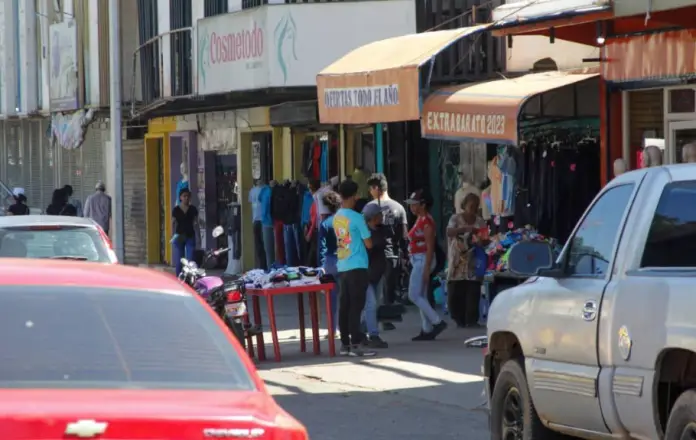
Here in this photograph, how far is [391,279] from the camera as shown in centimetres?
1800

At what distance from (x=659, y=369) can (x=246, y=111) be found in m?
22.0

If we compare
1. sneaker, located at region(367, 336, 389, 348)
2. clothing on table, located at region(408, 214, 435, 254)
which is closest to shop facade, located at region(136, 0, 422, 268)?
clothing on table, located at region(408, 214, 435, 254)

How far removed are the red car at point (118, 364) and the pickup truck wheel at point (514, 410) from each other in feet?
9.97

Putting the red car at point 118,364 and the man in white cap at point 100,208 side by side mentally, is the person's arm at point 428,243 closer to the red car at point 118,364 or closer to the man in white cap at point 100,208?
the red car at point 118,364

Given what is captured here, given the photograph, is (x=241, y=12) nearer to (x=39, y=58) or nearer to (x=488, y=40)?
(x=488, y=40)

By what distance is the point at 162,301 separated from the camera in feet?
18.6

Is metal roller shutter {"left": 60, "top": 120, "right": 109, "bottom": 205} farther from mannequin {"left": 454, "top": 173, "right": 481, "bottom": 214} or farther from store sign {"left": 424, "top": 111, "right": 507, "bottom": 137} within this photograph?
store sign {"left": 424, "top": 111, "right": 507, "bottom": 137}

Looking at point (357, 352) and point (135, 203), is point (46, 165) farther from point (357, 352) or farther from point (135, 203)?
point (357, 352)

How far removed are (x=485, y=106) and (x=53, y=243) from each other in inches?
203

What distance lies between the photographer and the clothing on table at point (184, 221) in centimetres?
2506

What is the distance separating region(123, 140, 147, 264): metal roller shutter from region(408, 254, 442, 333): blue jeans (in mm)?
17854

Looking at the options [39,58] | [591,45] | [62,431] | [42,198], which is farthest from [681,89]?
[42,198]

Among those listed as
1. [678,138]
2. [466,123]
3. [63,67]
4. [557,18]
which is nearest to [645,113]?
[678,138]

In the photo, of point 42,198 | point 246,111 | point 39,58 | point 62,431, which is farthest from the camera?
point 42,198
